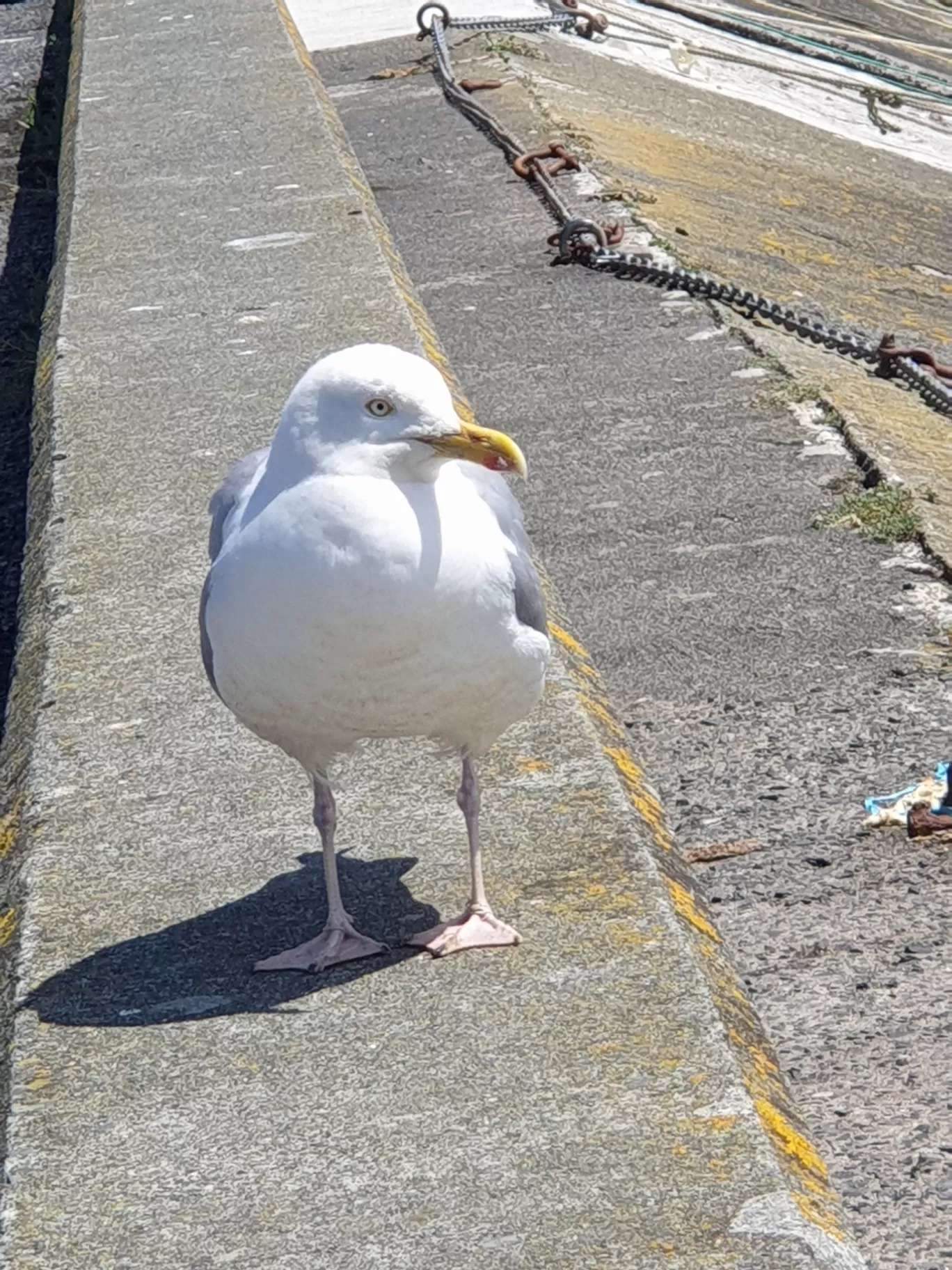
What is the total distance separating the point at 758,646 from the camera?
13.7 ft

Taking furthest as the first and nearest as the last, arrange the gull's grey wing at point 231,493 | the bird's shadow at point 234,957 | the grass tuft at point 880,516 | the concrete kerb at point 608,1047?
1. the grass tuft at point 880,516
2. the gull's grey wing at point 231,493
3. the bird's shadow at point 234,957
4. the concrete kerb at point 608,1047

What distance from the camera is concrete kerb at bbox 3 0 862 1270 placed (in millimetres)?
2156

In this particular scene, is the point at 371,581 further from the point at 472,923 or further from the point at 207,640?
the point at 472,923

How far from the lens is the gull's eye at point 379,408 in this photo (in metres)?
2.58

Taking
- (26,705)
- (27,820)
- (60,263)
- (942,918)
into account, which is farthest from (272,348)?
(942,918)

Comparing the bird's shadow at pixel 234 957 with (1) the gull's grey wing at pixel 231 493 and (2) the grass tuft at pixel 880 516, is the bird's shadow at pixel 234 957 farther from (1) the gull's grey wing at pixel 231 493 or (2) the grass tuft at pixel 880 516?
(2) the grass tuft at pixel 880 516

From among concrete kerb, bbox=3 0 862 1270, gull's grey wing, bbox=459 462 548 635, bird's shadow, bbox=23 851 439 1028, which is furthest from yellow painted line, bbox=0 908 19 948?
gull's grey wing, bbox=459 462 548 635

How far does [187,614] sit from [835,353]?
307 cm

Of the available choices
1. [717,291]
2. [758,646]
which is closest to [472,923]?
[758,646]

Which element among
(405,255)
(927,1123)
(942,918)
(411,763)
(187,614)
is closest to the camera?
(927,1123)

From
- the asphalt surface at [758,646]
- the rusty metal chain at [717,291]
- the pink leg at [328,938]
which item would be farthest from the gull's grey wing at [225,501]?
the rusty metal chain at [717,291]

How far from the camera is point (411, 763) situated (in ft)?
11.0

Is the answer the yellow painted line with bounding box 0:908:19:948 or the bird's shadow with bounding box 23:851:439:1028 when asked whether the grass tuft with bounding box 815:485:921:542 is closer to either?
the bird's shadow with bounding box 23:851:439:1028

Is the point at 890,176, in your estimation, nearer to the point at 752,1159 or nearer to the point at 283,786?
the point at 283,786
